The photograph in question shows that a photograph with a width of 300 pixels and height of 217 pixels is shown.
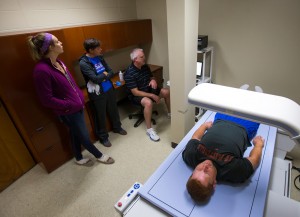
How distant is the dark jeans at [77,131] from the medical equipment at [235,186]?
105 cm

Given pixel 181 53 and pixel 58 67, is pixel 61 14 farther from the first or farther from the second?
pixel 181 53

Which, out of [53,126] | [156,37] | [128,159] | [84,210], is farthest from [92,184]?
[156,37]

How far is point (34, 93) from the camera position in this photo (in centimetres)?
190

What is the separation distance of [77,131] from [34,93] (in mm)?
577

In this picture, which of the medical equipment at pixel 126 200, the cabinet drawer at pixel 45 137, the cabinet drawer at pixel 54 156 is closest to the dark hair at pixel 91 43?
the cabinet drawer at pixel 45 137

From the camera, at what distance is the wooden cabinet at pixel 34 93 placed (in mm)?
1694

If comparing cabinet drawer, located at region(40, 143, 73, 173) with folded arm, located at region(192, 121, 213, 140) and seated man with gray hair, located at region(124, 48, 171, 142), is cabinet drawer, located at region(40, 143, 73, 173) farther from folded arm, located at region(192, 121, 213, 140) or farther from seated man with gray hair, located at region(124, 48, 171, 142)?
folded arm, located at region(192, 121, 213, 140)

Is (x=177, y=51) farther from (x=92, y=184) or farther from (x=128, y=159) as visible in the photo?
(x=92, y=184)

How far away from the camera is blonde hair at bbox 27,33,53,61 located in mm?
1580

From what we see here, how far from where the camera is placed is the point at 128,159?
7.75ft

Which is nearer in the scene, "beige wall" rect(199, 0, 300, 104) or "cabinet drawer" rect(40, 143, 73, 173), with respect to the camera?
"cabinet drawer" rect(40, 143, 73, 173)

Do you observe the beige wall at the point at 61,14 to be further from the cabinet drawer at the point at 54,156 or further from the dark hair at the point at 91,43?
the cabinet drawer at the point at 54,156

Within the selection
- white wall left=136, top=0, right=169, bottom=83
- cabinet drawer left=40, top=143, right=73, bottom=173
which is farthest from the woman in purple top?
white wall left=136, top=0, right=169, bottom=83

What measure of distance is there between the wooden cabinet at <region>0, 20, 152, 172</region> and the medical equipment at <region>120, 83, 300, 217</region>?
1.39 metres
